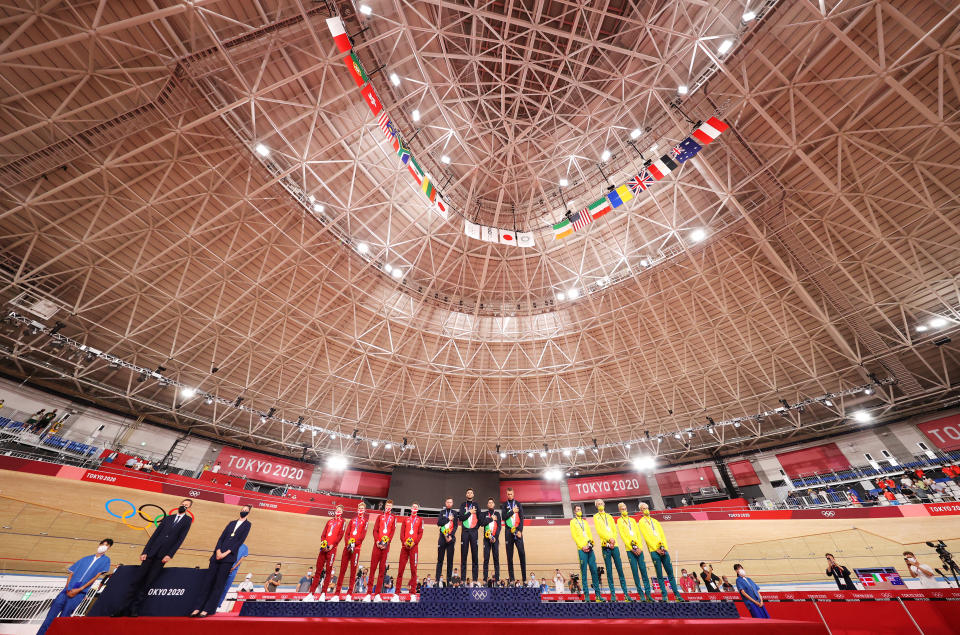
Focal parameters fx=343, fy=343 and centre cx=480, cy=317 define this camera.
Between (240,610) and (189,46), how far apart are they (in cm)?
1690

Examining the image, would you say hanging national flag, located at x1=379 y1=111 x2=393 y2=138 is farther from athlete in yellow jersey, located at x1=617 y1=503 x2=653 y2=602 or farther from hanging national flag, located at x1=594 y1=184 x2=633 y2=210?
athlete in yellow jersey, located at x1=617 y1=503 x2=653 y2=602

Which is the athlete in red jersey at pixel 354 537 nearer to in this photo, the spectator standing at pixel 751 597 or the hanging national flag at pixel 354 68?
the spectator standing at pixel 751 597

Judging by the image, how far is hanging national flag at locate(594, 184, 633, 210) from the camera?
14562 mm

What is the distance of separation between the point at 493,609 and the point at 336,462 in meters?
24.7

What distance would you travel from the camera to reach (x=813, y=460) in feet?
76.5

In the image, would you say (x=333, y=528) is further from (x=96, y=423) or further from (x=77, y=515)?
(x=96, y=423)

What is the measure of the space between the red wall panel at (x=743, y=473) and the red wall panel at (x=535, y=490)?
1340 centimetres

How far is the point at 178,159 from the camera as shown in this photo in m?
13.9

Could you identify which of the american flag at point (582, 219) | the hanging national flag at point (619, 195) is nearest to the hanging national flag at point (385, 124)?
the american flag at point (582, 219)

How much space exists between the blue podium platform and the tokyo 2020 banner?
23.8 m

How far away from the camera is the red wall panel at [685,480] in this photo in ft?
87.1

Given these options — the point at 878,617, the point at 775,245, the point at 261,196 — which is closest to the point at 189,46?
the point at 261,196

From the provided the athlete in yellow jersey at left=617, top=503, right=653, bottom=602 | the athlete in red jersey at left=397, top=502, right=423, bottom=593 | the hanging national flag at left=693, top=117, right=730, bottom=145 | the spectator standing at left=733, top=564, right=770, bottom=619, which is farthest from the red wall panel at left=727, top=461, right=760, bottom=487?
the athlete in red jersey at left=397, top=502, right=423, bottom=593

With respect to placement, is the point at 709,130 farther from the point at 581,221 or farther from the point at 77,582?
the point at 77,582
